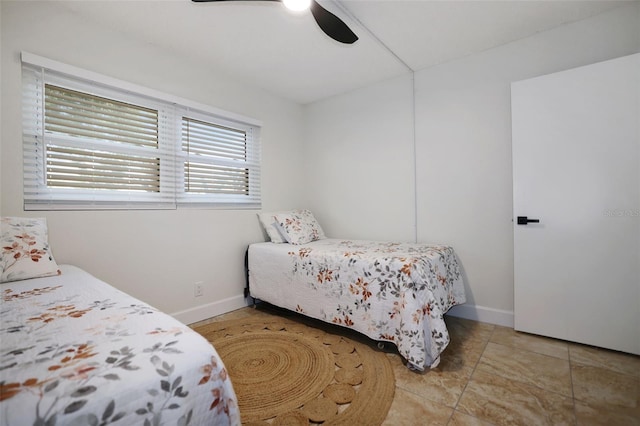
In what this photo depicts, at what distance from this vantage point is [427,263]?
196 centimetres

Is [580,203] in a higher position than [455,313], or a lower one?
higher

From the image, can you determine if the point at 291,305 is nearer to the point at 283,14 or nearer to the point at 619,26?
the point at 283,14

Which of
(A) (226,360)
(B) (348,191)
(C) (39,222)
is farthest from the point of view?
(B) (348,191)

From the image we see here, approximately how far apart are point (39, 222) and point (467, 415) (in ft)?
8.20

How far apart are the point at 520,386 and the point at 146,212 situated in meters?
2.74

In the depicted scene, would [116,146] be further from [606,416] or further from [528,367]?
[606,416]

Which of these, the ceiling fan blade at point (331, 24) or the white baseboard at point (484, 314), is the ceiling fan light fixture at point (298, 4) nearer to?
the ceiling fan blade at point (331, 24)

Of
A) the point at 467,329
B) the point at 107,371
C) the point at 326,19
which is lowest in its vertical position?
the point at 467,329

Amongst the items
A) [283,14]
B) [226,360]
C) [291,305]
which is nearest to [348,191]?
[291,305]

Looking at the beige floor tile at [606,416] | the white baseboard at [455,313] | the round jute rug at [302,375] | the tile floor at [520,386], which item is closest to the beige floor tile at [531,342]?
the tile floor at [520,386]

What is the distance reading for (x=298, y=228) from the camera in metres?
2.95

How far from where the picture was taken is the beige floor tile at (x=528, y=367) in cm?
156

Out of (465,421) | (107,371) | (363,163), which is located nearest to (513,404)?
(465,421)

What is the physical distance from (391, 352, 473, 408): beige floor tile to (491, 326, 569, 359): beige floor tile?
60 cm
